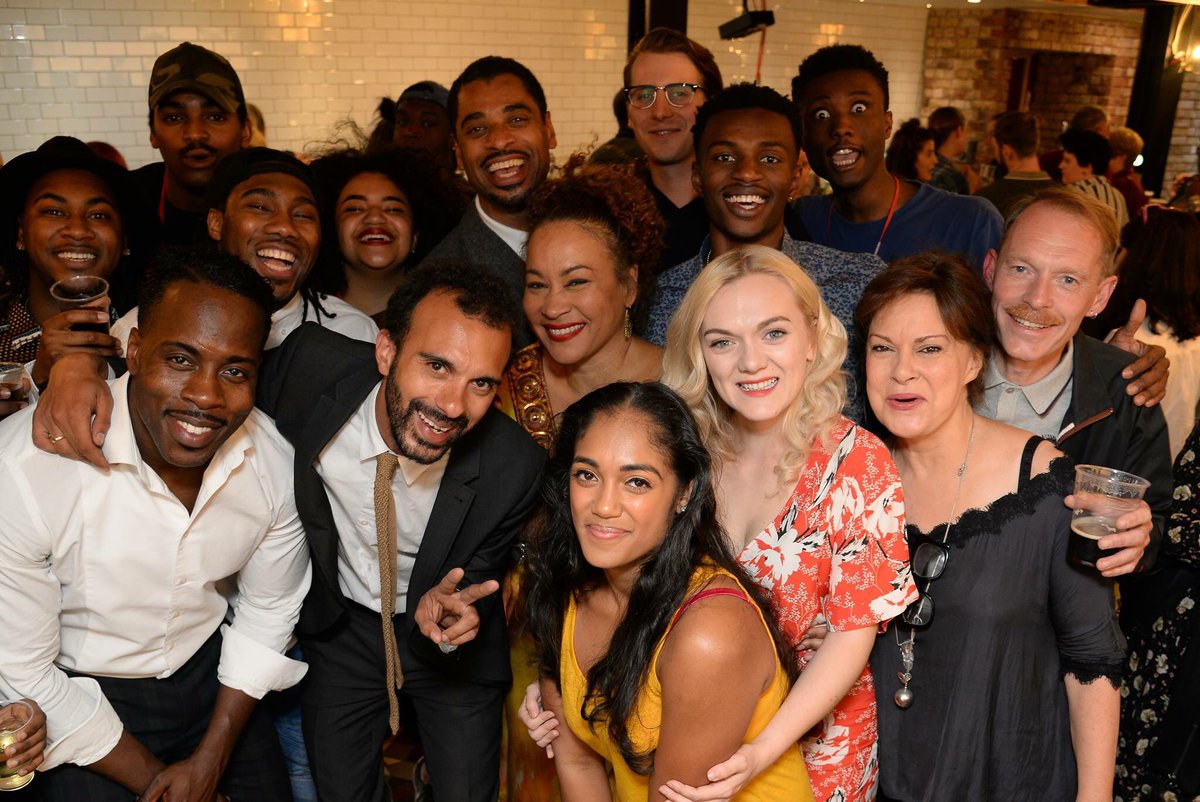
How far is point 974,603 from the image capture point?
2.24m

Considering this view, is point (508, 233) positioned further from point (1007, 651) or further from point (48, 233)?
point (1007, 651)

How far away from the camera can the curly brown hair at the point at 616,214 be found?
9.84 ft

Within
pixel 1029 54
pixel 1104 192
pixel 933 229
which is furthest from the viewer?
pixel 1029 54

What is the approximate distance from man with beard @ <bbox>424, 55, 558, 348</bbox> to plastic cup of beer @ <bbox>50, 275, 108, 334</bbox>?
3.81ft

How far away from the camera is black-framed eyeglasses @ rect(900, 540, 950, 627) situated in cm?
226

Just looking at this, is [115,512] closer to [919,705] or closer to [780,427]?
[780,427]

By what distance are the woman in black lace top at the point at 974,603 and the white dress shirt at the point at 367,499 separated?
125 cm

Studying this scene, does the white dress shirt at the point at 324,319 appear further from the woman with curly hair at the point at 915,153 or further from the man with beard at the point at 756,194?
the woman with curly hair at the point at 915,153

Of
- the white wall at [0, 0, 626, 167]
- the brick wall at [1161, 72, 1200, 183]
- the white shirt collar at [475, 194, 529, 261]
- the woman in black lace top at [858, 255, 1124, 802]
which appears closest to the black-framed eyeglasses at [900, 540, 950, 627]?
the woman in black lace top at [858, 255, 1124, 802]

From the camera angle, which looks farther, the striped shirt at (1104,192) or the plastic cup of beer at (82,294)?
the striped shirt at (1104,192)

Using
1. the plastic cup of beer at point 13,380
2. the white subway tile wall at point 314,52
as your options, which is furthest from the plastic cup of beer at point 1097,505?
the white subway tile wall at point 314,52

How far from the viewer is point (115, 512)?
228cm

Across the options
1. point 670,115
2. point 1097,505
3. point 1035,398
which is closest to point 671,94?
point 670,115

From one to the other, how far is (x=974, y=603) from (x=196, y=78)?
350 cm
